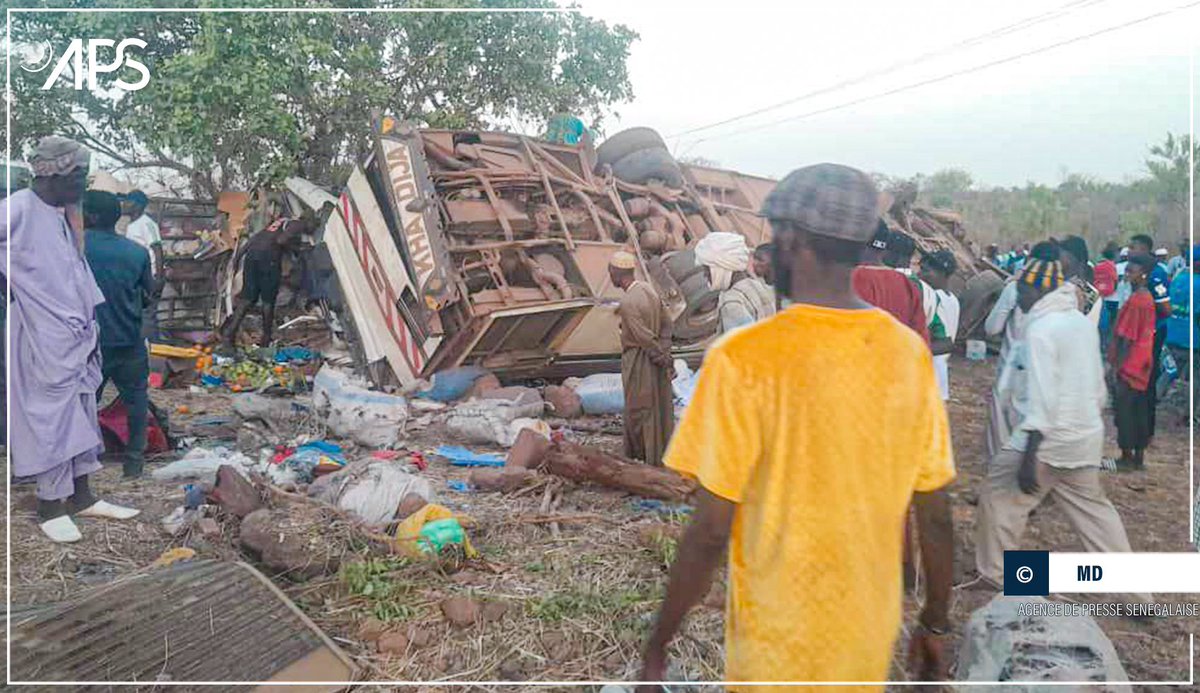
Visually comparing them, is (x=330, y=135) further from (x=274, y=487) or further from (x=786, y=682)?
(x=786, y=682)

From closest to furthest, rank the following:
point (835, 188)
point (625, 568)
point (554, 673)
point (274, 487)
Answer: point (835, 188) < point (554, 673) < point (625, 568) < point (274, 487)

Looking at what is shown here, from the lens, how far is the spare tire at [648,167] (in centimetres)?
660

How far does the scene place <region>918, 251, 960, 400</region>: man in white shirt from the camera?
3506 mm

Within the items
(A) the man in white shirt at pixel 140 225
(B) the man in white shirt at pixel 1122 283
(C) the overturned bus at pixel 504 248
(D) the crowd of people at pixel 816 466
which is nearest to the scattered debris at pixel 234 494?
(C) the overturned bus at pixel 504 248

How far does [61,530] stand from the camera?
3.13m

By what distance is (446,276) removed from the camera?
16.5 ft

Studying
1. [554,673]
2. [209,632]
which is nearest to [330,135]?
[209,632]

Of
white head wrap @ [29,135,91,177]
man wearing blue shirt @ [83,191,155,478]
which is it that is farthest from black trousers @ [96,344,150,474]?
white head wrap @ [29,135,91,177]

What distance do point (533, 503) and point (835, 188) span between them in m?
2.45

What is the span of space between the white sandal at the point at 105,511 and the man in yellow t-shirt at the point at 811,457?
2713 millimetres

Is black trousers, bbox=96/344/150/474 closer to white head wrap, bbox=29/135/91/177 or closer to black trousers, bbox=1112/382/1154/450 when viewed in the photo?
white head wrap, bbox=29/135/91/177

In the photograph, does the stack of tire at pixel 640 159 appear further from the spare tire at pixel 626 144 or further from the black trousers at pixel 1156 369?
the black trousers at pixel 1156 369

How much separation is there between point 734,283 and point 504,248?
215 centimetres

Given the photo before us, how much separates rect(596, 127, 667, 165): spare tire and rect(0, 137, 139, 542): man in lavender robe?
4.09 metres
